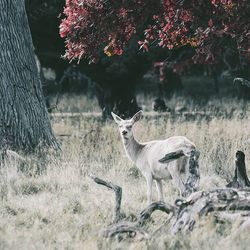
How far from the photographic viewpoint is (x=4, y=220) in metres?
8.33

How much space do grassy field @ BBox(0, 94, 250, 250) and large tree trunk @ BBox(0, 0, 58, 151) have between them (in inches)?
30.5

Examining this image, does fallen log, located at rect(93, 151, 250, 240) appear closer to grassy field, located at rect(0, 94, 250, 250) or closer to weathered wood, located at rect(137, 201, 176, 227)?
weathered wood, located at rect(137, 201, 176, 227)

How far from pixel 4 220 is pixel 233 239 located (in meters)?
2.95

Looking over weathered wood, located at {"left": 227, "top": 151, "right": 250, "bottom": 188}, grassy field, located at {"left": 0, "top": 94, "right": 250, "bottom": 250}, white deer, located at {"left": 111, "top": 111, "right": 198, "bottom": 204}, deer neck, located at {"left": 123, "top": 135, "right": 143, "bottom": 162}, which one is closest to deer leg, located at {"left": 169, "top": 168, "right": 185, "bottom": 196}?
white deer, located at {"left": 111, "top": 111, "right": 198, "bottom": 204}

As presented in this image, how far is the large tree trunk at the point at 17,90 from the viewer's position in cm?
1297

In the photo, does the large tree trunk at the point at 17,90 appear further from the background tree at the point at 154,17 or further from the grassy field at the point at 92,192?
the background tree at the point at 154,17

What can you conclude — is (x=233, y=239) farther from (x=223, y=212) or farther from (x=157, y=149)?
(x=157, y=149)

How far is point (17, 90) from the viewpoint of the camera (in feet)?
43.1

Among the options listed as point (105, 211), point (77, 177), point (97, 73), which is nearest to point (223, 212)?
point (105, 211)

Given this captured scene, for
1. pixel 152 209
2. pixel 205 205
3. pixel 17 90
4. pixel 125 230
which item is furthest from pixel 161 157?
pixel 17 90

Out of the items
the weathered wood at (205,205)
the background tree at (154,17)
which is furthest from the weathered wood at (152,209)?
the background tree at (154,17)

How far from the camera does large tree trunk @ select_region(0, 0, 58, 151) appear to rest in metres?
13.0

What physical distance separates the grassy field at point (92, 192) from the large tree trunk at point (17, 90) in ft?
2.54

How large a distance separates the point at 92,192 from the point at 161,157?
120 centimetres
